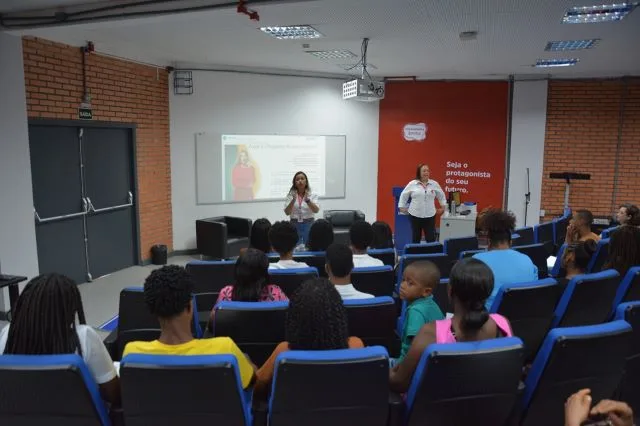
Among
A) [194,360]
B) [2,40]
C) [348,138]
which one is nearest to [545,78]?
[348,138]

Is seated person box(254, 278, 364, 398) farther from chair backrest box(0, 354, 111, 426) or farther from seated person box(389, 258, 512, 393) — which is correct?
chair backrest box(0, 354, 111, 426)

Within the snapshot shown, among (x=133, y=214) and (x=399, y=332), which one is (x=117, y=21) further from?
(x=399, y=332)

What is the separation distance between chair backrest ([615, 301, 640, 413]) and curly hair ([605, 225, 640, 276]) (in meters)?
1.16

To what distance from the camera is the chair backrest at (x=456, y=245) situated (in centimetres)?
483

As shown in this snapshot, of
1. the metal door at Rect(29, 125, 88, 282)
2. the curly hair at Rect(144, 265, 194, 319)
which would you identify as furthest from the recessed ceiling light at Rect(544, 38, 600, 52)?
the metal door at Rect(29, 125, 88, 282)

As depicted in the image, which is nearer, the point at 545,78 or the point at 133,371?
the point at 133,371

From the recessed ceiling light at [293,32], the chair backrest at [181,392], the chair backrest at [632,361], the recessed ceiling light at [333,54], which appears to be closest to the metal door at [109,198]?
the recessed ceiling light at [293,32]

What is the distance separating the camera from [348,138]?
9367 millimetres

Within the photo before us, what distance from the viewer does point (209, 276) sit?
374 centimetres

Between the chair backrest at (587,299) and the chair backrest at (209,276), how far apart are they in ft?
7.28

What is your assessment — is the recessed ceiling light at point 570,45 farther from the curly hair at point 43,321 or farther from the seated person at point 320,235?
the curly hair at point 43,321

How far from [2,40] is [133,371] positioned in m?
4.73

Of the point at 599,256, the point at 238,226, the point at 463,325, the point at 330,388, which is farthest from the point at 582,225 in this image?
the point at 238,226

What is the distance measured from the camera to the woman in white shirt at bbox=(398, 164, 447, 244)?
7.07m
